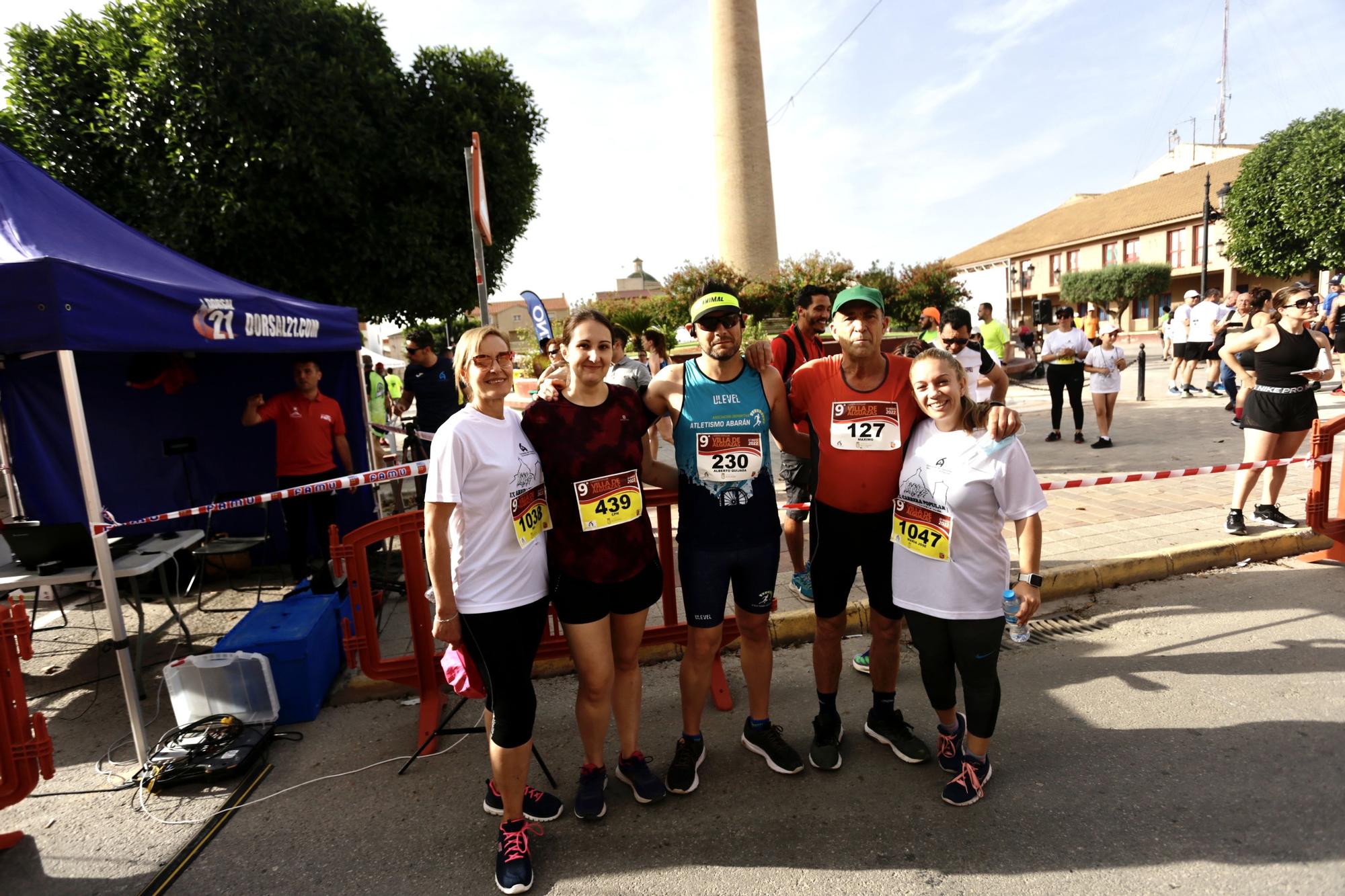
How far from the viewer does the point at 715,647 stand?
3.07 meters

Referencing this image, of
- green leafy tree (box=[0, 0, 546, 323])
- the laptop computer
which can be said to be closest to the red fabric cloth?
the laptop computer

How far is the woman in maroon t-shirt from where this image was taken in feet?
8.76

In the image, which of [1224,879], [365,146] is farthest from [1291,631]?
[365,146]

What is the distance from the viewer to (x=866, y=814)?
282cm

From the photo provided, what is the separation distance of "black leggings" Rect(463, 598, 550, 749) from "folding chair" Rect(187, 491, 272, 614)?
3.50 m

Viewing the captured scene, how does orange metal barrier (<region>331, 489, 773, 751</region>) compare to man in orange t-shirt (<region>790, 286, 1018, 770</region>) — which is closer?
man in orange t-shirt (<region>790, 286, 1018, 770</region>)

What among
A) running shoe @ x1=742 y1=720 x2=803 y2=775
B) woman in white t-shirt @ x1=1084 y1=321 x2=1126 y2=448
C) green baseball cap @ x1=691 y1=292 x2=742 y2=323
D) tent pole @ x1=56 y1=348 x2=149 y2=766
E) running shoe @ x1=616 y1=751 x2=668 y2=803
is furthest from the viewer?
woman in white t-shirt @ x1=1084 y1=321 x2=1126 y2=448

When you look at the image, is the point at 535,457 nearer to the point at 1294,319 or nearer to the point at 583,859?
the point at 583,859

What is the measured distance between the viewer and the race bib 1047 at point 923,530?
2.70m

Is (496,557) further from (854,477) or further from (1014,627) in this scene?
(1014,627)

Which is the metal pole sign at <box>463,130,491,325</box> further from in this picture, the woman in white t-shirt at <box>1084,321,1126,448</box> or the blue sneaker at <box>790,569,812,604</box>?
the woman in white t-shirt at <box>1084,321,1126,448</box>

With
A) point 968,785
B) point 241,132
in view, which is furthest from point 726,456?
point 241,132

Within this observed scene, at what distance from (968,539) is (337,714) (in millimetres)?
3456

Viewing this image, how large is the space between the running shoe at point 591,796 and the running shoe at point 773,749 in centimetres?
72
